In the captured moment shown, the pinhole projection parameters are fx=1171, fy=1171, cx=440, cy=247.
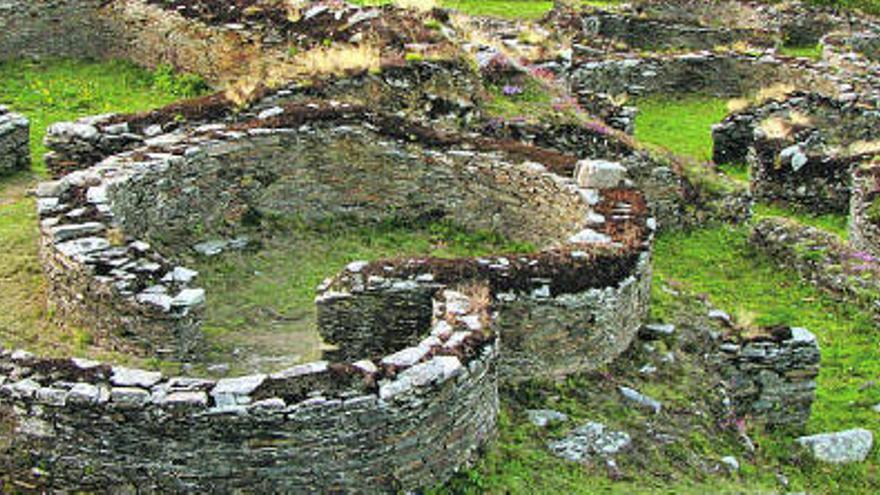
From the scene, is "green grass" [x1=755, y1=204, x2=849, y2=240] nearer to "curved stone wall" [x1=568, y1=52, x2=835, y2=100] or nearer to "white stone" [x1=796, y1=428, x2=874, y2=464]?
"curved stone wall" [x1=568, y1=52, x2=835, y2=100]

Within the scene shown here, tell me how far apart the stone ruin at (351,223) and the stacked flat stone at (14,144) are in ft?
0.18

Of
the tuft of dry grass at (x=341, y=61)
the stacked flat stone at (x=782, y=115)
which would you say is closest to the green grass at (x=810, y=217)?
the stacked flat stone at (x=782, y=115)

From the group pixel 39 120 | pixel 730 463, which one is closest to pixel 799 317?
pixel 730 463

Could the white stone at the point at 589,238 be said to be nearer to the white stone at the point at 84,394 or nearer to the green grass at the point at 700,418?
the green grass at the point at 700,418

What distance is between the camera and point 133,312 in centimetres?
1300

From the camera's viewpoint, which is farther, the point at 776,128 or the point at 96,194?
the point at 776,128

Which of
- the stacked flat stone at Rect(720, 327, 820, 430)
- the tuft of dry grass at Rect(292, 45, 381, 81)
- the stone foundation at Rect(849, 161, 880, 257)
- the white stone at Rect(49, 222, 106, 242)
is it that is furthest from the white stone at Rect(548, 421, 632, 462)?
the stone foundation at Rect(849, 161, 880, 257)

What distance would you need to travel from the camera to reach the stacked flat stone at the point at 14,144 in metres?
19.8

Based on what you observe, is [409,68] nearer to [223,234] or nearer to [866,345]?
[223,234]

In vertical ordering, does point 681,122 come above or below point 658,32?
below

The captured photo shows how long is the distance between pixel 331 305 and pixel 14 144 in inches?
357

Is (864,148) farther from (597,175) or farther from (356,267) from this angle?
(356,267)

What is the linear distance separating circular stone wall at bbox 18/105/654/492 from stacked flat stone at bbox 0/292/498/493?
0.7 inches

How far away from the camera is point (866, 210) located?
851 inches
